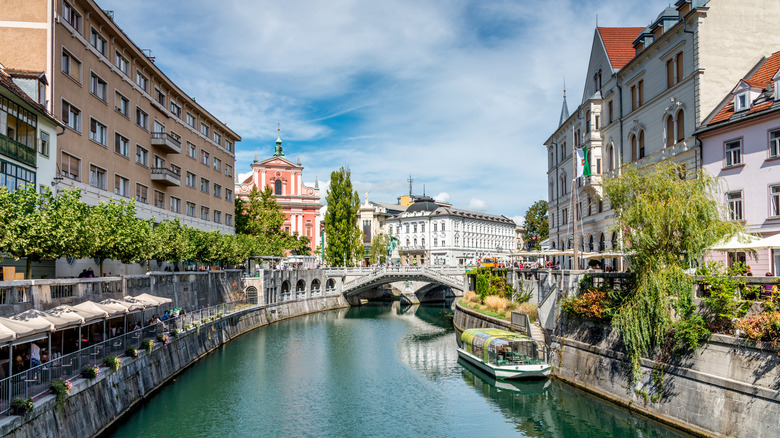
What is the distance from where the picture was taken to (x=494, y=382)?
34.5m

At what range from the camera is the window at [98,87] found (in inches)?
1574

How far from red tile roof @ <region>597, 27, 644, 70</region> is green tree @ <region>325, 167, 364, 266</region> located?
4379cm

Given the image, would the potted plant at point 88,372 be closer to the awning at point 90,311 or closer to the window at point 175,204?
the awning at point 90,311

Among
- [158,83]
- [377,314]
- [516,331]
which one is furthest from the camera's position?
[377,314]

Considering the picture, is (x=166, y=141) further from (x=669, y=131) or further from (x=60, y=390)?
(x=669, y=131)

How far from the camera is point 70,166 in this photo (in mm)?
37219

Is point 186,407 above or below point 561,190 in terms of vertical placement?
below

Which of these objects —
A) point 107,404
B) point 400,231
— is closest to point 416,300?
point 400,231

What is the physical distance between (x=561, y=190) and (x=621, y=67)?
19.1 m

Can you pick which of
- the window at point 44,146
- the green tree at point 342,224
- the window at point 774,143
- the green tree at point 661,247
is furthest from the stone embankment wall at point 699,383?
the green tree at point 342,224

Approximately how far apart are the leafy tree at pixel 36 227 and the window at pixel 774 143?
35603mm

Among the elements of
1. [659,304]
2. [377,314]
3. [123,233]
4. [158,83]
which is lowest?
[377,314]

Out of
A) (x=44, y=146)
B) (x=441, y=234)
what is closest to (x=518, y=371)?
(x=44, y=146)

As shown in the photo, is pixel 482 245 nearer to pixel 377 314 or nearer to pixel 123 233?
pixel 377 314
